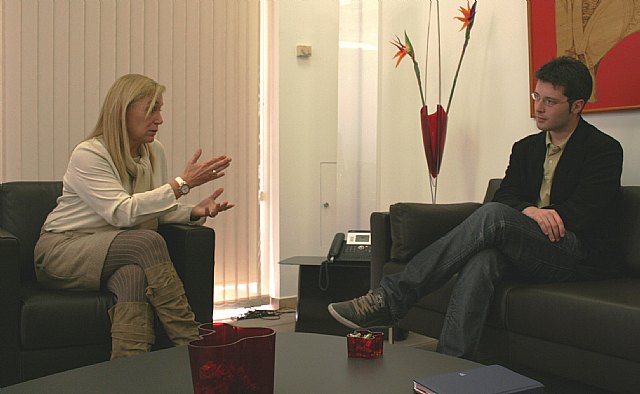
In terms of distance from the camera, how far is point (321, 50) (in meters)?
4.67

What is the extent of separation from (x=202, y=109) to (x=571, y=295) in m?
2.66

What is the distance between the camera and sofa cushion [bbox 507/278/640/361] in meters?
1.98

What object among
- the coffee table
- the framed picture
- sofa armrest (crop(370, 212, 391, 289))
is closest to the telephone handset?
sofa armrest (crop(370, 212, 391, 289))

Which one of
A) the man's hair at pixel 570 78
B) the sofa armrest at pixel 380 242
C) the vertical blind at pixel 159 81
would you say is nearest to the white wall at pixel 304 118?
the vertical blind at pixel 159 81

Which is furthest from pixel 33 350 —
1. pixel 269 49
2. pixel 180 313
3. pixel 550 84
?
pixel 269 49

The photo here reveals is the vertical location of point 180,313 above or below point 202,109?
below

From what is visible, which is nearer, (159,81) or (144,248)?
(144,248)

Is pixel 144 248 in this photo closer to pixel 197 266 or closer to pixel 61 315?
pixel 197 266

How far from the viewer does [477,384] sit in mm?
1304

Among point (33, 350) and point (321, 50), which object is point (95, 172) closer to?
point (33, 350)

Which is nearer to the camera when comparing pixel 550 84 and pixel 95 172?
pixel 95 172

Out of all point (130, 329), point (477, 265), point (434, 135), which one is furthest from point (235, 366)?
point (434, 135)

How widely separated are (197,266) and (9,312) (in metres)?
0.63

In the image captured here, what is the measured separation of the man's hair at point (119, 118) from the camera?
261 centimetres
